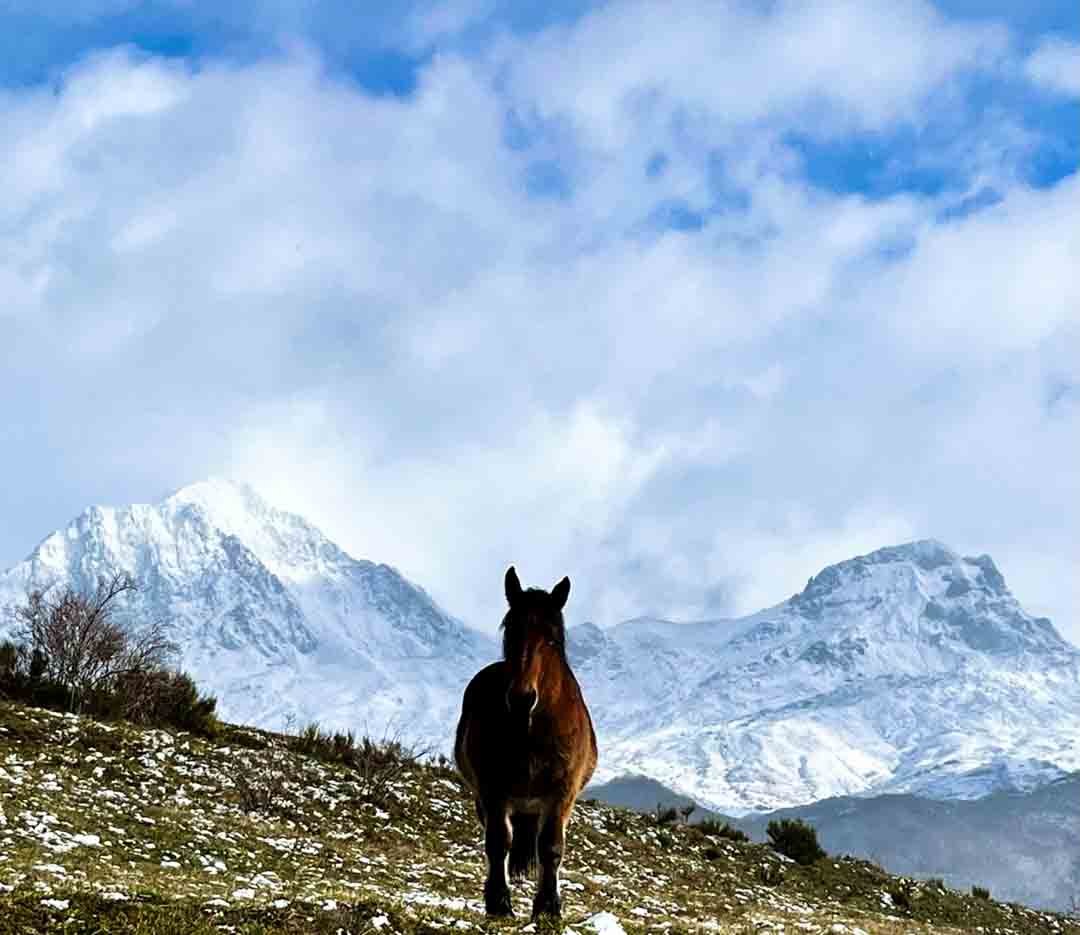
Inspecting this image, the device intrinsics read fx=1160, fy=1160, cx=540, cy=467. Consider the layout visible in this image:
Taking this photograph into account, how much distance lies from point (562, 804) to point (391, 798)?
16.8 m

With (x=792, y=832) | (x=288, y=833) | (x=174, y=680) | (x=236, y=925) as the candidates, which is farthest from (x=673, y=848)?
(x=236, y=925)

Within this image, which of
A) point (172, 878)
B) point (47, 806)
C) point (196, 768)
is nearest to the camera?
point (172, 878)

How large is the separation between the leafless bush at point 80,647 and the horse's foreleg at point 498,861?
70.1 ft

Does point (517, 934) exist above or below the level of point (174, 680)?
below

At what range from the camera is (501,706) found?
11031 mm

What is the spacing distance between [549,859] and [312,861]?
9865 millimetres

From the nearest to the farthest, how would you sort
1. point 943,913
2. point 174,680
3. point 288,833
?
point 288,833 < point 943,913 < point 174,680

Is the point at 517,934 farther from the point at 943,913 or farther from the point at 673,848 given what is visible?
the point at 943,913

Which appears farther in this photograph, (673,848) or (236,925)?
(673,848)

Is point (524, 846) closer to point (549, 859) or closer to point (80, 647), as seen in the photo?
point (549, 859)

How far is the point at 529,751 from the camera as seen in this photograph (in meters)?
10.9

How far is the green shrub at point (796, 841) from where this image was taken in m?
33.0

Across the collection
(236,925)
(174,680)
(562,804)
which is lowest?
(236,925)

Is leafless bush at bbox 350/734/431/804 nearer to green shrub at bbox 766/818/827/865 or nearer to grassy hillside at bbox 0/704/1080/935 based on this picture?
grassy hillside at bbox 0/704/1080/935
